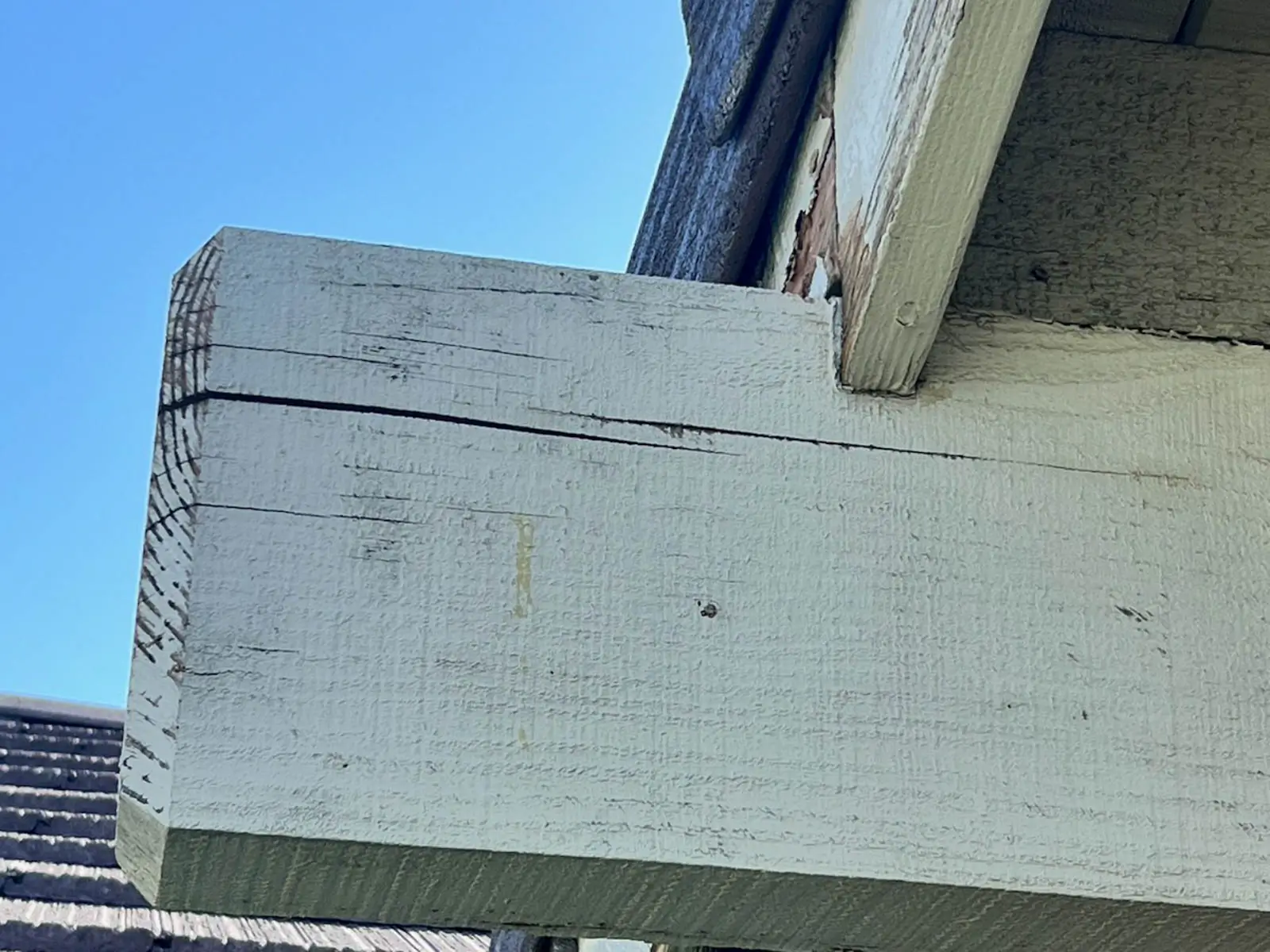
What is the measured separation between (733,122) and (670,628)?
0.46m

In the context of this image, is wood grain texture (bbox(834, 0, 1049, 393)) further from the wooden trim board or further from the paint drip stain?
the paint drip stain

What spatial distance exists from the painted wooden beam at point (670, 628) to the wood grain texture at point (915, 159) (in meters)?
0.03

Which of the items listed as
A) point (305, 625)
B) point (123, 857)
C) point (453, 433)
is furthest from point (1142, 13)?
point (123, 857)

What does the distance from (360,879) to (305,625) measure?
128 millimetres

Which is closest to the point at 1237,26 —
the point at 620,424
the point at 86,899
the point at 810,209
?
the point at 810,209

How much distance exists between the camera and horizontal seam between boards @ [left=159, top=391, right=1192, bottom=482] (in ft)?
2.57

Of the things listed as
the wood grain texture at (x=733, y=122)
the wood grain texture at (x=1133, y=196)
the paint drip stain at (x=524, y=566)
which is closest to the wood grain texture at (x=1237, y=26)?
the wood grain texture at (x=1133, y=196)

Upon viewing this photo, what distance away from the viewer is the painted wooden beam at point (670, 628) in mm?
722

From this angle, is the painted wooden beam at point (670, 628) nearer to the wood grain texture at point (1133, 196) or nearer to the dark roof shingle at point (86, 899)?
the wood grain texture at point (1133, 196)

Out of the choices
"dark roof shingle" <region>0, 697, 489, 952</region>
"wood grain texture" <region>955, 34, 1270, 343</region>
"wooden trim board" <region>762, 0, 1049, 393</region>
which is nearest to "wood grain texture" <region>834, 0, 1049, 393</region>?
"wooden trim board" <region>762, 0, 1049, 393</region>

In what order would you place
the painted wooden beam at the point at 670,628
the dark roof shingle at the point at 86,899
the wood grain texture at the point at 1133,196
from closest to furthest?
the painted wooden beam at the point at 670,628, the wood grain texture at the point at 1133,196, the dark roof shingle at the point at 86,899

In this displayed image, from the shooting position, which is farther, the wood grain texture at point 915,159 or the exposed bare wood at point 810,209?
the exposed bare wood at point 810,209

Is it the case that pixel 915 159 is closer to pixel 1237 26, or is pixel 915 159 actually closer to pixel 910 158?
pixel 910 158

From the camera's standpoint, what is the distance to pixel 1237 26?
1017mm
